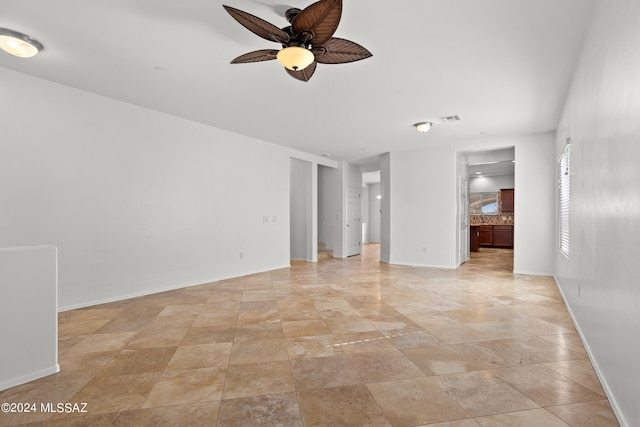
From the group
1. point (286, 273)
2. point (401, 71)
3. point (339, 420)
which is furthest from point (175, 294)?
point (401, 71)

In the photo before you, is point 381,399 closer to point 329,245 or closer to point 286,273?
point 286,273

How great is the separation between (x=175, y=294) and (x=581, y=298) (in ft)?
16.4

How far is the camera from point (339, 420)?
1882mm

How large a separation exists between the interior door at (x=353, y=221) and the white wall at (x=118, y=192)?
143 inches

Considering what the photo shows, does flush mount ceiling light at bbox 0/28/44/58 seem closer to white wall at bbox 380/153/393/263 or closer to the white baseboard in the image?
the white baseboard

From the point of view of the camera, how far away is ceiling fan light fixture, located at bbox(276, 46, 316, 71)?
258cm

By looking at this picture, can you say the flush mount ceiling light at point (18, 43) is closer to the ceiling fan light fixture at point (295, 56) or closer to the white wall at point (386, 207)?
the ceiling fan light fixture at point (295, 56)

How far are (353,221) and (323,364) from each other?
7.34 m

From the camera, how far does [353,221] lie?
9.81 meters

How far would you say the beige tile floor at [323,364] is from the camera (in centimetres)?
196

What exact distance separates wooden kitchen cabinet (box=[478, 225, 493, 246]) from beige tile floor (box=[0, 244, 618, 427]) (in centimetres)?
806

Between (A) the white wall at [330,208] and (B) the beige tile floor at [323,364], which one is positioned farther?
(A) the white wall at [330,208]

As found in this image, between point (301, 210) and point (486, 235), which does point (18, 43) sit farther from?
point (486, 235)

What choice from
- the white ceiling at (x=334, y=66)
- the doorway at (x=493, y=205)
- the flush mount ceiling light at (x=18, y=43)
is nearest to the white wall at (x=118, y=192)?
the white ceiling at (x=334, y=66)
